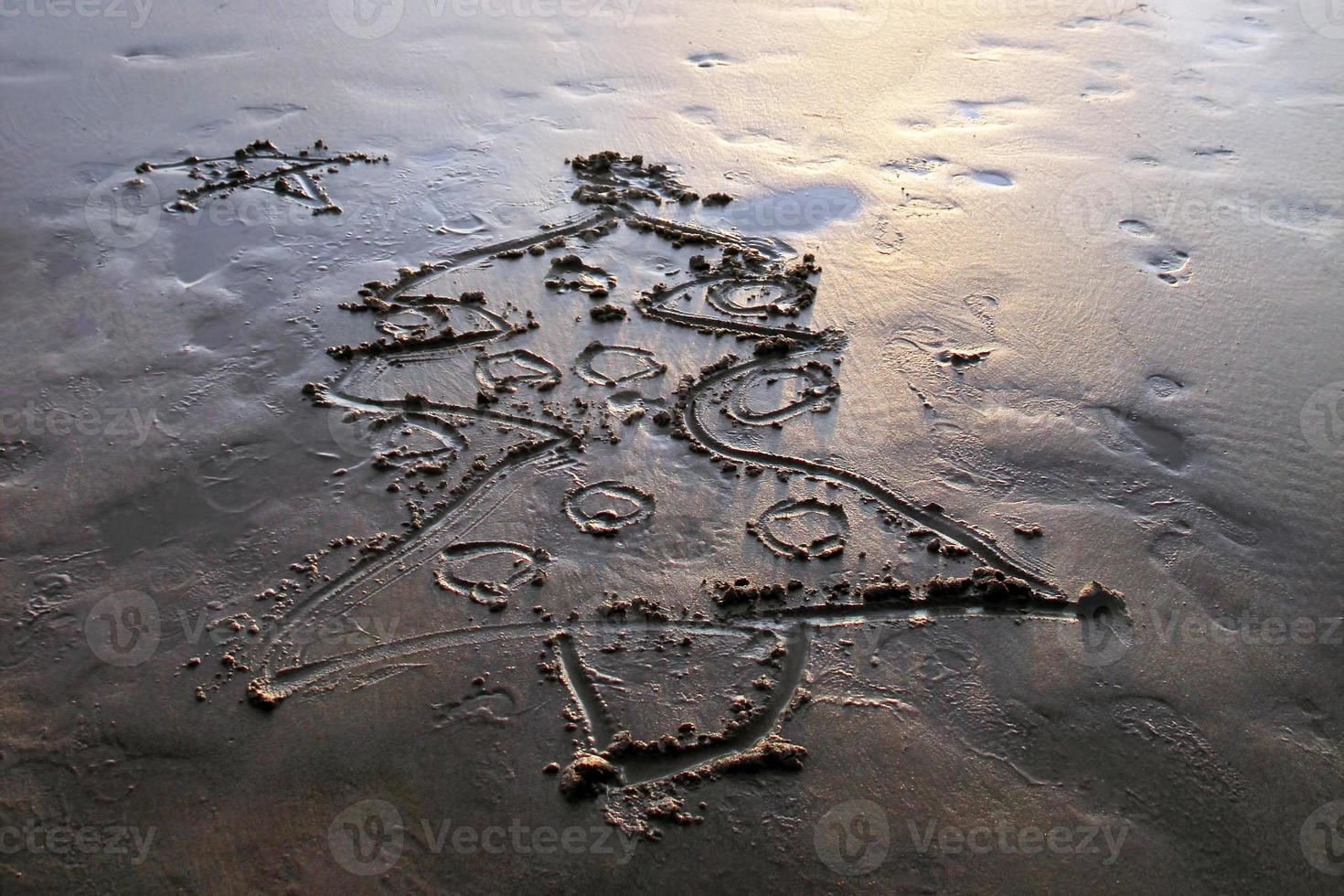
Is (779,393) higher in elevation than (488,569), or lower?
higher

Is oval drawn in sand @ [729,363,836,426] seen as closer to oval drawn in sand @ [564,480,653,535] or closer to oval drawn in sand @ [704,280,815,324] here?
oval drawn in sand @ [704,280,815,324]

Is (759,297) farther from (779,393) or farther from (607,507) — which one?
(607,507)

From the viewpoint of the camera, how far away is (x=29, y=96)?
5848mm

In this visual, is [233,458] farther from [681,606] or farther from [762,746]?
[762,746]

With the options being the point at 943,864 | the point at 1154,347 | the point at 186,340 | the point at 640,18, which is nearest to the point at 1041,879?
the point at 943,864

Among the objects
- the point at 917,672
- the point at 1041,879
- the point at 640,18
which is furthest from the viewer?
the point at 640,18

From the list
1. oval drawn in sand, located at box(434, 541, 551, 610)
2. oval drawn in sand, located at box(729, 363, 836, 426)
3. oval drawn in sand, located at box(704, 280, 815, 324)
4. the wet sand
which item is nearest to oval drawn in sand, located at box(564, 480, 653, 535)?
the wet sand

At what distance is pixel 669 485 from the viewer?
11.2 ft

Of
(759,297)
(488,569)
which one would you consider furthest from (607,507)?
(759,297)

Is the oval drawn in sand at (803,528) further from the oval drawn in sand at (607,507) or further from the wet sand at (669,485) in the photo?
the oval drawn in sand at (607,507)

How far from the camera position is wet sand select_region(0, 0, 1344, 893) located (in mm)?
2525

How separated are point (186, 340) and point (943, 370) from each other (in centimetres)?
258

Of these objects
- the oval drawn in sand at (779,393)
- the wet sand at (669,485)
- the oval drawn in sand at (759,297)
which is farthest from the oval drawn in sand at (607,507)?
the oval drawn in sand at (759,297)

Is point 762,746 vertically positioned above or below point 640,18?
below
